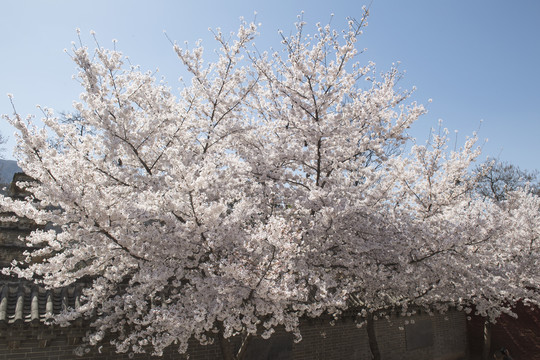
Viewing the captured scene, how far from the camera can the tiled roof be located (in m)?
7.21

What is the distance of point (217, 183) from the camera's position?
8.13 m

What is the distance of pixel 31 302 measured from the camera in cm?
775

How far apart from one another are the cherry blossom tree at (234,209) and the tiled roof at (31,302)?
0.40 metres

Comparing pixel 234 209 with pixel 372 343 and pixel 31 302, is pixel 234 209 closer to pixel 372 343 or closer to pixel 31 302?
pixel 31 302

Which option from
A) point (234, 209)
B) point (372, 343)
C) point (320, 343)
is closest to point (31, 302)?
point (234, 209)

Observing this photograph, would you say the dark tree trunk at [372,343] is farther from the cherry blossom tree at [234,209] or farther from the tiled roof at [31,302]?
the tiled roof at [31,302]

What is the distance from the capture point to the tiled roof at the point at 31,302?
721 cm

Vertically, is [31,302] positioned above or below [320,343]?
above

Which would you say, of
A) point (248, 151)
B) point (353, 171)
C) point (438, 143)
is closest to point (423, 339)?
point (438, 143)

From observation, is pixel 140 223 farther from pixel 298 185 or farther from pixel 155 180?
pixel 298 185

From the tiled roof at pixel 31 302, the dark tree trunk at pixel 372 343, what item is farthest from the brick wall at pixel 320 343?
the dark tree trunk at pixel 372 343

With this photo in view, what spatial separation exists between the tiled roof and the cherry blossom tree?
1.32ft

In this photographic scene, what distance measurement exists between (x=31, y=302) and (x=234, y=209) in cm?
469

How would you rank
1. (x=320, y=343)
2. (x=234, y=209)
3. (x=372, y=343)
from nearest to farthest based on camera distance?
(x=234, y=209), (x=372, y=343), (x=320, y=343)
